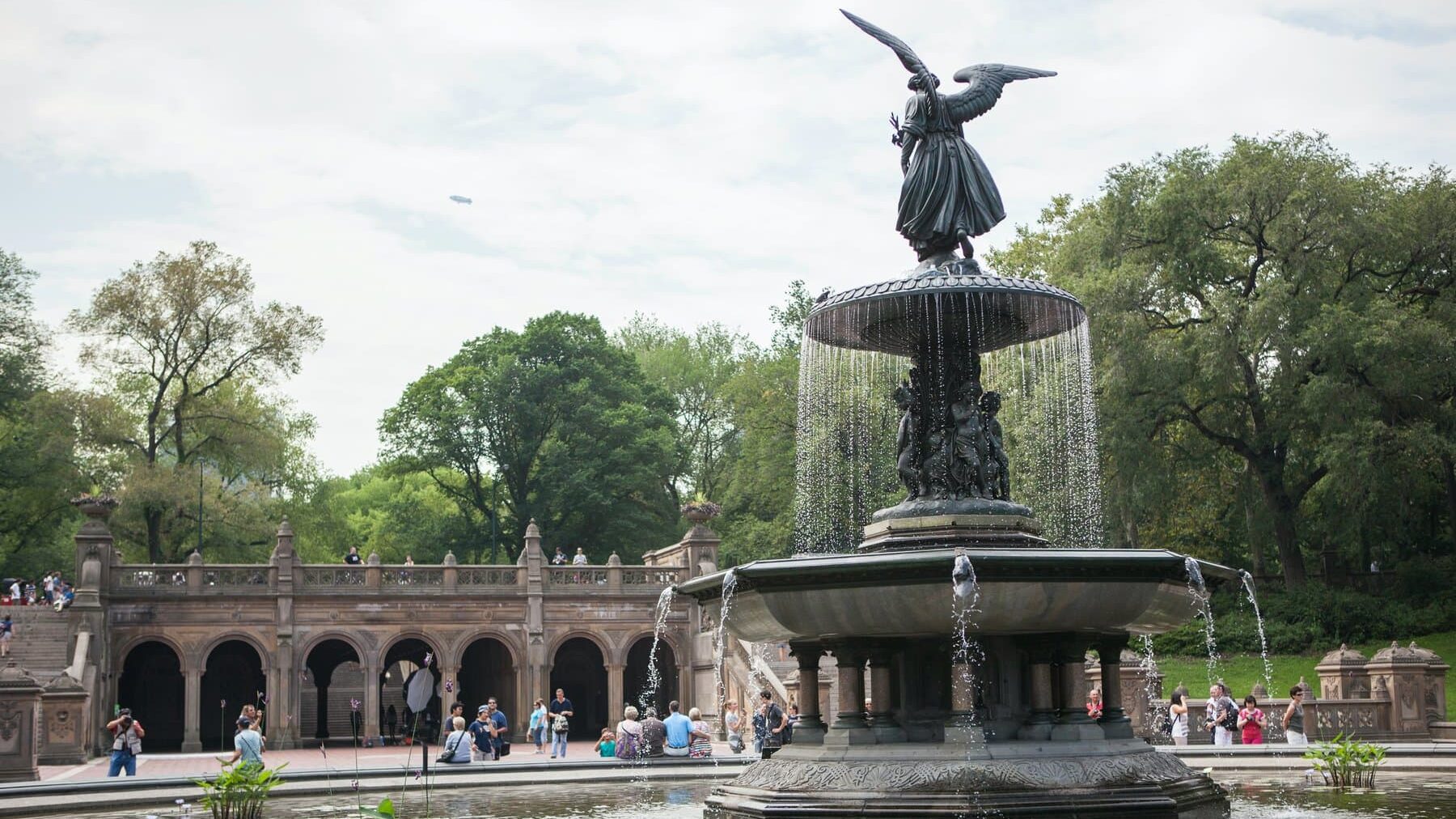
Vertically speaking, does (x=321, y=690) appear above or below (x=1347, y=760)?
below

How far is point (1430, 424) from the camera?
39.1 meters

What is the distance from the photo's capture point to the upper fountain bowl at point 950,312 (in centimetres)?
1427

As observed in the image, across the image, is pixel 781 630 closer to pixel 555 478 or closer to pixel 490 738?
pixel 490 738

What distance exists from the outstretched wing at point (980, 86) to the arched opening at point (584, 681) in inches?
1517

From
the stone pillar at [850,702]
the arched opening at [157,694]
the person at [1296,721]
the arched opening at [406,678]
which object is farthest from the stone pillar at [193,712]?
the stone pillar at [850,702]

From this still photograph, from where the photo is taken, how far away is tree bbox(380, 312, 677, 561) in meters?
60.8

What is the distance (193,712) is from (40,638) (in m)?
4.49

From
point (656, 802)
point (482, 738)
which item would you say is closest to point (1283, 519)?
point (482, 738)

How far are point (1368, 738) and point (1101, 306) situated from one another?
1841cm

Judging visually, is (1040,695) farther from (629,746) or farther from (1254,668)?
(1254,668)

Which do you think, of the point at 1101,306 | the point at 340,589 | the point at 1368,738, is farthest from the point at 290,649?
the point at 1368,738

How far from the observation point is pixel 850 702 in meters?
13.3

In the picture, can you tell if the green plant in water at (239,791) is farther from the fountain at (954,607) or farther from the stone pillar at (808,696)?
the stone pillar at (808,696)

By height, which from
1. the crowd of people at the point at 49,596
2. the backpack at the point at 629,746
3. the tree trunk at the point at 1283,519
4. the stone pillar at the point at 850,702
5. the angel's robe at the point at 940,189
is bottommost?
the backpack at the point at 629,746
